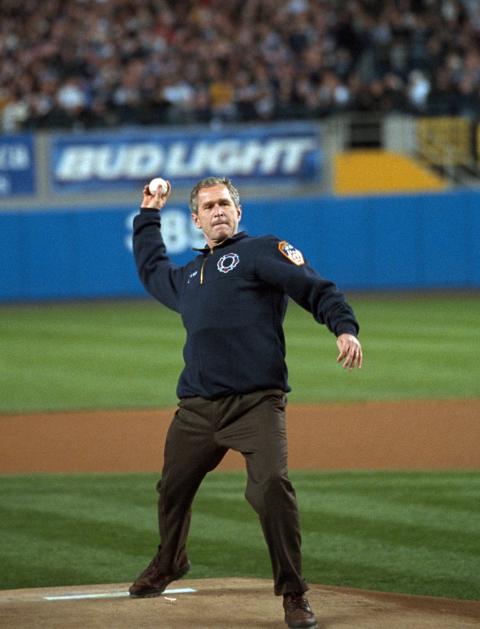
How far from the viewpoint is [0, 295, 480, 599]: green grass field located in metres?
6.82

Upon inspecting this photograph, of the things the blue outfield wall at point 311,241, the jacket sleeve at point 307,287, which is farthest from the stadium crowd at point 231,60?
the jacket sleeve at point 307,287

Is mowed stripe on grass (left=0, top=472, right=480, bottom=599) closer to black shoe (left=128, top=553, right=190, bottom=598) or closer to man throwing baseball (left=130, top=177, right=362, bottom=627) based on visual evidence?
black shoe (left=128, top=553, right=190, bottom=598)

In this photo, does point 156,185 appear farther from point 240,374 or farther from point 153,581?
point 153,581

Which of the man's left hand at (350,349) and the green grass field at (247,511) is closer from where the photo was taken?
the man's left hand at (350,349)

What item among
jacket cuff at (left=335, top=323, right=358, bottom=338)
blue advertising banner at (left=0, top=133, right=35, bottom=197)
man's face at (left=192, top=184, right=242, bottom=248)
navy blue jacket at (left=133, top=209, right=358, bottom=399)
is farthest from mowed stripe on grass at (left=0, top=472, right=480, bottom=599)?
blue advertising banner at (left=0, top=133, right=35, bottom=197)

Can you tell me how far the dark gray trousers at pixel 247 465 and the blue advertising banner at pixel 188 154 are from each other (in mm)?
21196

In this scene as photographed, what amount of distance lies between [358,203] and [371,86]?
2.60 metres

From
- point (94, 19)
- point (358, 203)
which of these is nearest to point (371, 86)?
point (358, 203)

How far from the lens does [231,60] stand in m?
27.3

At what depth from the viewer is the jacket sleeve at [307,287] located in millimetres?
5207

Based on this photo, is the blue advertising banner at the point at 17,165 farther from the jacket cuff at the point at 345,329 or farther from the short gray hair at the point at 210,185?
the jacket cuff at the point at 345,329

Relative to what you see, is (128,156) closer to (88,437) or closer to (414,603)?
(88,437)

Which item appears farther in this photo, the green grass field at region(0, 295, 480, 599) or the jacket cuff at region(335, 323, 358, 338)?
the green grass field at region(0, 295, 480, 599)

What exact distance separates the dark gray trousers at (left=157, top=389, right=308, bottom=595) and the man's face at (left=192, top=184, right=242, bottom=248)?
0.74 m
